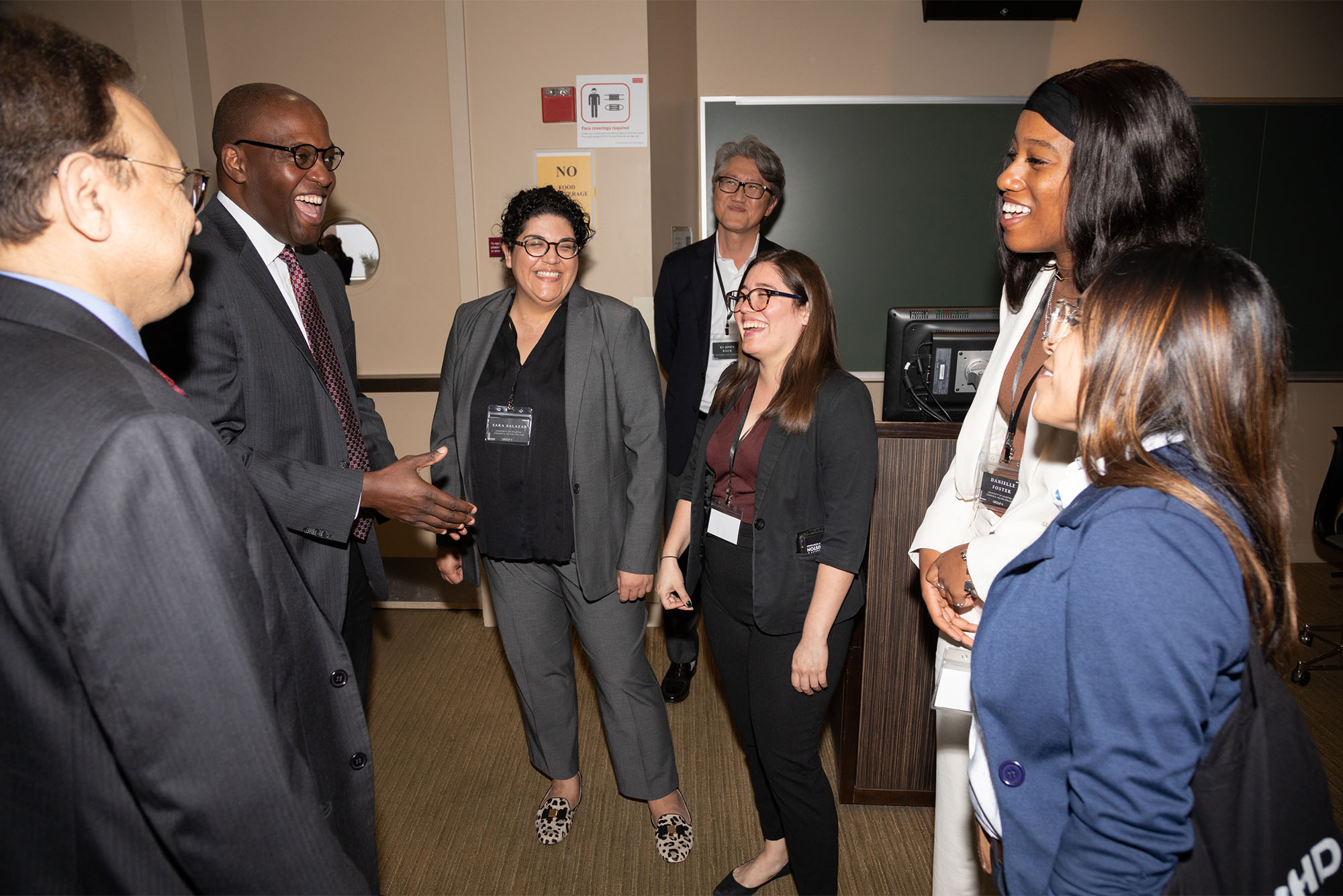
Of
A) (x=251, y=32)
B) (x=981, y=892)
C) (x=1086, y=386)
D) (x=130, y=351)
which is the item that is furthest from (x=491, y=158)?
(x=981, y=892)

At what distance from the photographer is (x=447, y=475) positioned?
221 centimetres

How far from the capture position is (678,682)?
300 cm

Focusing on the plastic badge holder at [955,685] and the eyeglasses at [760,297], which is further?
the eyeglasses at [760,297]

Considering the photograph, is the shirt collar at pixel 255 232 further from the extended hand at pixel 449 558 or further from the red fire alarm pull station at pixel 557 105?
the red fire alarm pull station at pixel 557 105

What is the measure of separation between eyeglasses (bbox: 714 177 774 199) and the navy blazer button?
2.54 metres

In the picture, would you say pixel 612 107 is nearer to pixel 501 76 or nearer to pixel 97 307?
pixel 501 76

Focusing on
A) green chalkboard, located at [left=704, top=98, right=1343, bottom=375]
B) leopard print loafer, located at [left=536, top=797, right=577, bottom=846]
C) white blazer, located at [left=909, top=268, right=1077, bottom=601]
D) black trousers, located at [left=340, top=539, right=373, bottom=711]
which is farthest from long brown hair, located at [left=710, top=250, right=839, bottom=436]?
green chalkboard, located at [left=704, top=98, right=1343, bottom=375]

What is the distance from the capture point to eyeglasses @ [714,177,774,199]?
10.0ft

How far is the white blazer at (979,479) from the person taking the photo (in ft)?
4.25

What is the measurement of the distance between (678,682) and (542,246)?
181 cm

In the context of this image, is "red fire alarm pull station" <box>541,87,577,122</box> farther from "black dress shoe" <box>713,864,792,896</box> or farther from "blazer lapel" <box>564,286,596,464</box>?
"black dress shoe" <box>713,864,792,896</box>

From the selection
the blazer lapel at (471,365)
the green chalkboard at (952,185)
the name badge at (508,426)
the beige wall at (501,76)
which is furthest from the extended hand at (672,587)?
the green chalkboard at (952,185)

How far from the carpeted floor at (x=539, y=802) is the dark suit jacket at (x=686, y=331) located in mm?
1022

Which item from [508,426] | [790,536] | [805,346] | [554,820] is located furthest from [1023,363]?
[554,820]
